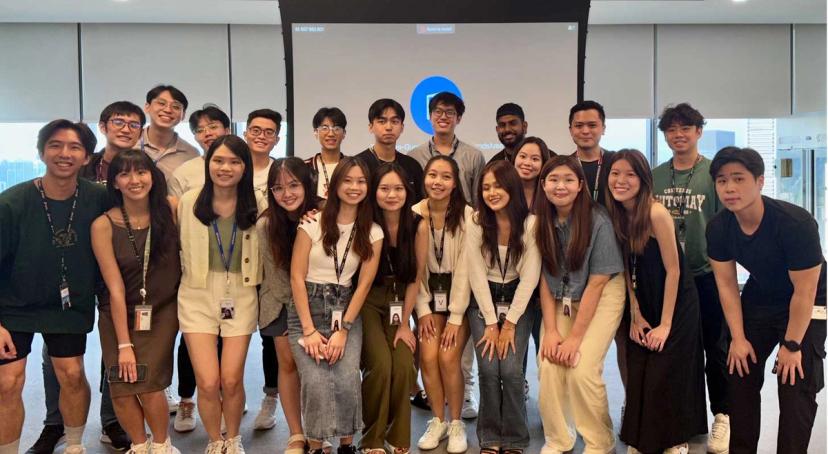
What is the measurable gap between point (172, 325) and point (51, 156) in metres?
0.89

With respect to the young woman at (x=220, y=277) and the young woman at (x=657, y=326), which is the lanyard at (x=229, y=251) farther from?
the young woman at (x=657, y=326)

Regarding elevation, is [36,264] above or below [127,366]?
above

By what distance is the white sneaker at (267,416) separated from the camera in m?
3.35

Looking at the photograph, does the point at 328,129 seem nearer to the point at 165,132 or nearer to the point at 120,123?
the point at 165,132

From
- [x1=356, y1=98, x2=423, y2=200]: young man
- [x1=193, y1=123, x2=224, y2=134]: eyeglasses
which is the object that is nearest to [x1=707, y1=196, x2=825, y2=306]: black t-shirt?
[x1=356, y1=98, x2=423, y2=200]: young man

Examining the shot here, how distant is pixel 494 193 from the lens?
112 inches

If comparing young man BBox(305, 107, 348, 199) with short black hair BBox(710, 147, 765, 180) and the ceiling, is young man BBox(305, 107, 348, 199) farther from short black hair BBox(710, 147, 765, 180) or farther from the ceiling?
the ceiling

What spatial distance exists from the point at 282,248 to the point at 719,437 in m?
2.35

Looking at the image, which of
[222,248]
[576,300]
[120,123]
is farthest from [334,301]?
[120,123]

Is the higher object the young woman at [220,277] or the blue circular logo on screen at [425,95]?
the blue circular logo on screen at [425,95]

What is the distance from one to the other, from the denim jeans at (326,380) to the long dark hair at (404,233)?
305 mm

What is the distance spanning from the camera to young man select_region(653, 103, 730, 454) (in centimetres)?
309

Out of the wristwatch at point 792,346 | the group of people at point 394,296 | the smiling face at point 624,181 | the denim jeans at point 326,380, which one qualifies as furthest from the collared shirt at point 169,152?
the wristwatch at point 792,346

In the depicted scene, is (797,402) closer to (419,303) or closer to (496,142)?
(419,303)
